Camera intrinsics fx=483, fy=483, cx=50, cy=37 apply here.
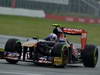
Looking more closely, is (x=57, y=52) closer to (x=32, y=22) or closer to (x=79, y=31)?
(x=79, y=31)

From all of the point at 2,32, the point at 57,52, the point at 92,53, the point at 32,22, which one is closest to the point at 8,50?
the point at 57,52

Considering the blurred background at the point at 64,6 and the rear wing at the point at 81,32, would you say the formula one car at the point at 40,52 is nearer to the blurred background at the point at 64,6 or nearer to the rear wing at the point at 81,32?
the rear wing at the point at 81,32

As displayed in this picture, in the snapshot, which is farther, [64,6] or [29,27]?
[64,6]

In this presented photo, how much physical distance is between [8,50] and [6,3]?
98.9 feet

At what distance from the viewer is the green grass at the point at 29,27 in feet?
110

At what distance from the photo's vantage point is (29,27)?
3800 cm

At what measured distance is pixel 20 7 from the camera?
46281 mm

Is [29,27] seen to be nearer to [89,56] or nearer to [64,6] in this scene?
[64,6]

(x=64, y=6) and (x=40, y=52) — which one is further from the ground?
(x=64, y=6)

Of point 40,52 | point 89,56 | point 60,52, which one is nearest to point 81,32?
point 89,56

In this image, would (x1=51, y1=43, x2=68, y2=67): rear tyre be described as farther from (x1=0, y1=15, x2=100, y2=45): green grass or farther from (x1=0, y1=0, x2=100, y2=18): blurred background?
(x1=0, y1=0, x2=100, y2=18): blurred background

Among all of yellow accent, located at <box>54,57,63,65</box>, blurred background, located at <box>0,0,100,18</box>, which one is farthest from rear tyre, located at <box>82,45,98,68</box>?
blurred background, located at <box>0,0,100,18</box>

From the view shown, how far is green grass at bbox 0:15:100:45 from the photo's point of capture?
110ft

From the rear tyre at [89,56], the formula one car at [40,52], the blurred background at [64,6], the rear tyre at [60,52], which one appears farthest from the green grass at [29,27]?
the rear tyre at [60,52]
